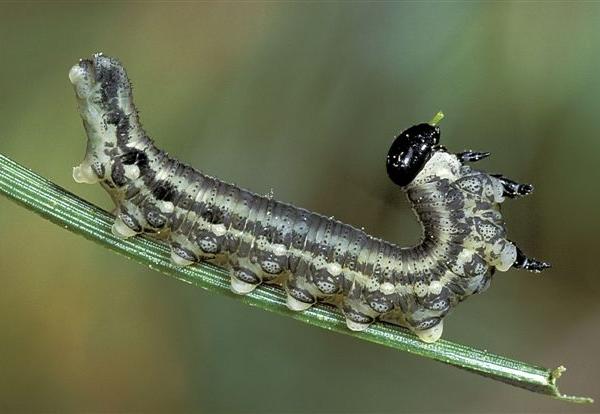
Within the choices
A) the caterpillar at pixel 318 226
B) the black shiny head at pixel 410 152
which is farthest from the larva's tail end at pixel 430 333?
the black shiny head at pixel 410 152

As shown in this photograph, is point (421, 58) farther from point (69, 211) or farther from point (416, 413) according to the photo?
point (69, 211)

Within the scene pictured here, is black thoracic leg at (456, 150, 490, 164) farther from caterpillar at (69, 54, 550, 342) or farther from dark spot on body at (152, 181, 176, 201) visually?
dark spot on body at (152, 181, 176, 201)

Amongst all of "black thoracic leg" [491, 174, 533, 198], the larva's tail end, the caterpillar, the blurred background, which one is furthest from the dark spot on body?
the blurred background

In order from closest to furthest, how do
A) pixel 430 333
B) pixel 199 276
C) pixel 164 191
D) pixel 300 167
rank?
pixel 199 276 → pixel 430 333 → pixel 164 191 → pixel 300 167

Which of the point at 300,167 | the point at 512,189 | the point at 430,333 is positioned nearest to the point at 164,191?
the point at 430,333

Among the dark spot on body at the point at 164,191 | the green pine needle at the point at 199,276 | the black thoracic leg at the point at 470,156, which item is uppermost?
the black thoracic leg at the point at 470,156

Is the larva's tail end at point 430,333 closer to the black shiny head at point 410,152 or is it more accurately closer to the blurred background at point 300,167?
the black shiny head at point 410,152

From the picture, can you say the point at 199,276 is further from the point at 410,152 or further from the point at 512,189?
the point at 512,189
